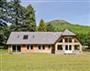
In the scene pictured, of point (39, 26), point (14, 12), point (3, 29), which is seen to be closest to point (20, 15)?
point (14, 12)

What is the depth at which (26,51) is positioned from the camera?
2726 inches

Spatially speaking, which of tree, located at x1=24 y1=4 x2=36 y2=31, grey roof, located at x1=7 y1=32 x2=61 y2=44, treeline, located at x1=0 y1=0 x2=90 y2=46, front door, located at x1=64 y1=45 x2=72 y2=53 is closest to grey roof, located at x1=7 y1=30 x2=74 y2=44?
grey roof, located at x1=7 y1=32 x2=61 y2=44

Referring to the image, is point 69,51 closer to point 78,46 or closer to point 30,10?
point 78,46

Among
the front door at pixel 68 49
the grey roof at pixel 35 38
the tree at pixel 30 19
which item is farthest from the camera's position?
the tree at pixel 30 19

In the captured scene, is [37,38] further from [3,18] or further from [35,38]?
[3,18]

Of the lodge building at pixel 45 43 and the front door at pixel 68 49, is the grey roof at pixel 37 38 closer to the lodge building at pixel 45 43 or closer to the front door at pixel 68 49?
the lodge building at pixel 45 43

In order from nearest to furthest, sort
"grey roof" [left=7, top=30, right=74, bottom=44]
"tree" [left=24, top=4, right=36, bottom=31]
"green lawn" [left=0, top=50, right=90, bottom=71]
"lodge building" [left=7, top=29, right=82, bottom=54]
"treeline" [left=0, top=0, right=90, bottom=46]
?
"green lawn" [left=0, top=50, right=90, bottom=71] < "lodge building" [left=7, top=29, right=82, bottom=54] < "grey roof" [left=7, top=30, right=74, bottom=44] < "treeline" [left=0, top=0, right=90, bottom=46] < "tree" [left=24, top=4, right=36, bottom=31]

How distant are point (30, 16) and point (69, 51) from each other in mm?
21802

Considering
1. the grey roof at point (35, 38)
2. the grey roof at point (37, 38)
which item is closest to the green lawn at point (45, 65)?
the grey roof at point (37, 38)

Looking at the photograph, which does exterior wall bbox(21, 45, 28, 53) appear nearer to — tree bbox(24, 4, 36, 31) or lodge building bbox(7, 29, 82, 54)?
lodge building bbox(7, 29, 82, 54)

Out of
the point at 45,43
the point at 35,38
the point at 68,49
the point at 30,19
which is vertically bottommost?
the point at 68,49

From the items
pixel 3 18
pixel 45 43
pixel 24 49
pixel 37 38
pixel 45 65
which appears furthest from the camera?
pixel 3 18

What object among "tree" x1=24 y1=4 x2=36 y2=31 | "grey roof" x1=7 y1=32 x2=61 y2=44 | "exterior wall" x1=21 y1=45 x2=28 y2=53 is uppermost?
"tree" x1=24 y1=4 x2=36 y2=31

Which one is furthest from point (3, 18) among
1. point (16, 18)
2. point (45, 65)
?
point (45, 65)
